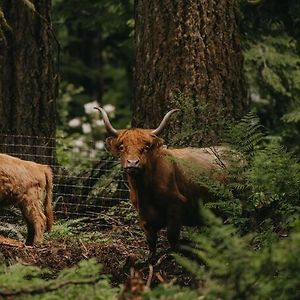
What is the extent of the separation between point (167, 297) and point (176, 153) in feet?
14.2

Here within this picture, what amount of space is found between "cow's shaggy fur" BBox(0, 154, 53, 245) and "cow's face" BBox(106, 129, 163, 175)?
5.61 ft

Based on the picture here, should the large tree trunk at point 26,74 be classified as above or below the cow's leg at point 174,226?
above

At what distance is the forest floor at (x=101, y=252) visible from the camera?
8875mm

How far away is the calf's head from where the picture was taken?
9297mm

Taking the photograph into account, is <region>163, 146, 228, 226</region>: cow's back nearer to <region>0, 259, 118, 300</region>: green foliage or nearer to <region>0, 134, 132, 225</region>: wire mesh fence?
<region>0, 134, 132, 225</region>: wire mesh fence

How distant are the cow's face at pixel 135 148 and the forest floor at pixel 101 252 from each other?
0.89 meters

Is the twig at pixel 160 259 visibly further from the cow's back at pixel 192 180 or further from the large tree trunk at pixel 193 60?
the large tree trunk at pixel 193 60

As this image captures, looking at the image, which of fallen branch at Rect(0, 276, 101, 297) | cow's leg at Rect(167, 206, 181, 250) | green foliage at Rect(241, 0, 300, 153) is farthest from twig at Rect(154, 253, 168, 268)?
green foliage at Rect(241, 0, 300, 153)

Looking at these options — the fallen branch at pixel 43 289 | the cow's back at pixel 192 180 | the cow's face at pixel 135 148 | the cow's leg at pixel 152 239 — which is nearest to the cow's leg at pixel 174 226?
the cow's back at pixel 192 180

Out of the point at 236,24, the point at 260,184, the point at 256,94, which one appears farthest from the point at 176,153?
the point at 256,94

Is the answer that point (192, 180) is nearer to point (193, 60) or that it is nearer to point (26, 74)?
point (193, 60)

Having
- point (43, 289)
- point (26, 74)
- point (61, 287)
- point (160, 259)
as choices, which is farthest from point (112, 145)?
point (26, 74)

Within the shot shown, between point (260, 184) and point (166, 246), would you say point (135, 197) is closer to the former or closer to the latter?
point (166, 246)

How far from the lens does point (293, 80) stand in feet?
60.9
